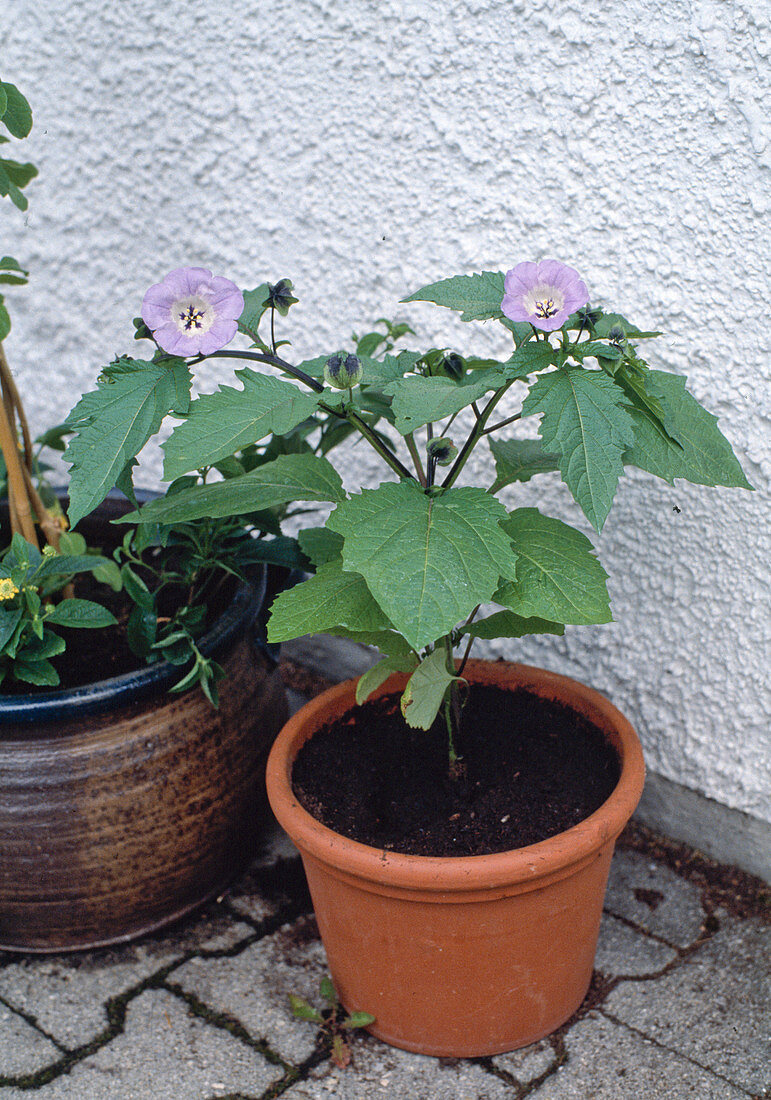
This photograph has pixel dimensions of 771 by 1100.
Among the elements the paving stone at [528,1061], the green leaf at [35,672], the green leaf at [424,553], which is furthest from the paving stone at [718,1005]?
the green leaf at [35,672]

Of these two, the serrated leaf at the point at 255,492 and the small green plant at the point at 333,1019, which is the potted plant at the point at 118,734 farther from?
the small green plant at the point at 333,1019

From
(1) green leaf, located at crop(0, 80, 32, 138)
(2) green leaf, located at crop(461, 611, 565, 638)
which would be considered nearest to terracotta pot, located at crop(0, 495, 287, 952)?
(2) green leaf, located at crop(461, 611, 565, 638)

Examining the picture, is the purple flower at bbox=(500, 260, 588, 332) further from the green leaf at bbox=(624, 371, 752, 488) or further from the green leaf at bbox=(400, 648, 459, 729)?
the green leaf at bbox=(400, 648, 459, 729)

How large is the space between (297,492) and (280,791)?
0.48 metres

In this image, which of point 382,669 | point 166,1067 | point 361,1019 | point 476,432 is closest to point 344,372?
point 476,432

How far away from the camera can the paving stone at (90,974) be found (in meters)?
1.53

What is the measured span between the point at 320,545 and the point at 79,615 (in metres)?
0.48

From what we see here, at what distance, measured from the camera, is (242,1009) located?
5.04ft

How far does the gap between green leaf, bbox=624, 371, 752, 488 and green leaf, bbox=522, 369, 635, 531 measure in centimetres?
6

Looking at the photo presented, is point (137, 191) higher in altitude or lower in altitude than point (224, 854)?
higher

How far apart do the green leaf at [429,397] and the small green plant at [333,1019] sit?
3.23ft

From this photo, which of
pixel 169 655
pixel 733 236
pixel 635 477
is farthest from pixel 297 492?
pixel 733 236

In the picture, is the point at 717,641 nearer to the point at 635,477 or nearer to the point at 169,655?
the point at 635,477

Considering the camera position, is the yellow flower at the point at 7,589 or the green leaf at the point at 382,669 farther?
the yellow flower at the point at 7,589
